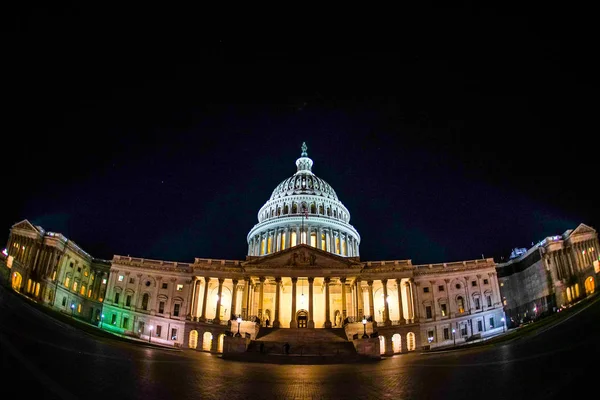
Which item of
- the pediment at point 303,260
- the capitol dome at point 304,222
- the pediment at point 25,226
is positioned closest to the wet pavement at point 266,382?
the pediment at point 303,260

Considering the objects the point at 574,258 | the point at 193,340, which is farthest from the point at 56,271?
the point at 574,258

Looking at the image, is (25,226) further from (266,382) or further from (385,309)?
(266,382)

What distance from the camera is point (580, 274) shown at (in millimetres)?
58656

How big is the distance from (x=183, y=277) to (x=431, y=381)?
61461mm

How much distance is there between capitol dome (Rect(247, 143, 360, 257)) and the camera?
91.7 m

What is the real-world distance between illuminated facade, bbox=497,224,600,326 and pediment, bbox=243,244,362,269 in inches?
1104

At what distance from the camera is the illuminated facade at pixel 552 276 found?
193ft

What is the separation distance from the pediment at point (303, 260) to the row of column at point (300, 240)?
850 inches

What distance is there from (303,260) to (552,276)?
3772cm

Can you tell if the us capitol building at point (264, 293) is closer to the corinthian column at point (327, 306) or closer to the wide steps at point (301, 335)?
the corinthian column at point (327, 306)

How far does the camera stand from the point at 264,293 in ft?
230

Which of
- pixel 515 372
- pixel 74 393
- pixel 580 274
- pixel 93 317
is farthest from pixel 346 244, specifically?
pixel 74 393

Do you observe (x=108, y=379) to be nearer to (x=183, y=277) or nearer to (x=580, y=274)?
(x=183, y=277)

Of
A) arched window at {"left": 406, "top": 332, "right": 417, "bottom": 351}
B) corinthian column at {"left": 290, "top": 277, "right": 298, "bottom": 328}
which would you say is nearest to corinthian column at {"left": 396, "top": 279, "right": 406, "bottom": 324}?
arched window at {"left": 406, "top": 332, "right": 417, "bottom": 351}
